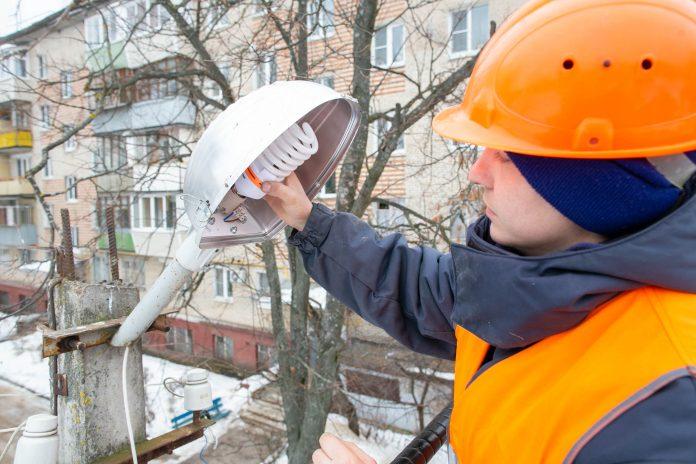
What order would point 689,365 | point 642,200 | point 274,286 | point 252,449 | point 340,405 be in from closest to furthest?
1. point 689,365
2. point 642,200
3. point 274,286
4. point 340,405
5. point 252,449

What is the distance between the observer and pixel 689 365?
2.45ft

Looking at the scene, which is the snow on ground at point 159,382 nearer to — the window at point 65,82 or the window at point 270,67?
the window at point 65,82

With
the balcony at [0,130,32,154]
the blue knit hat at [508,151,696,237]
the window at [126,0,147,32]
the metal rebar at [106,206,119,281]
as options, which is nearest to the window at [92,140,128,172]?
the window at [126,0,147,32]

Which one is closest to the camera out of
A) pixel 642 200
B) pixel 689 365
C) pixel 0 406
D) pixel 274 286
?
pixel 689 365

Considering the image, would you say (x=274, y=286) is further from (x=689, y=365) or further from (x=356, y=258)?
(x=689, y=365)

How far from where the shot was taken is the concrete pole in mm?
1533

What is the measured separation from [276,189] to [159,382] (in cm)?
899

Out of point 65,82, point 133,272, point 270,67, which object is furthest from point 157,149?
point 133,272

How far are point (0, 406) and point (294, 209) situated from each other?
48.9ft

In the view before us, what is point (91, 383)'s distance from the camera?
1.55 m

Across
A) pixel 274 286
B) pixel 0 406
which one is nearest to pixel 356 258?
pixel 274 286

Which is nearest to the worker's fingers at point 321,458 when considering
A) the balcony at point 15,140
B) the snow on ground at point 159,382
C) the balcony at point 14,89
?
the balcony at point 14,89

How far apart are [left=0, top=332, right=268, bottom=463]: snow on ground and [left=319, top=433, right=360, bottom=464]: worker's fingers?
8.19 metres

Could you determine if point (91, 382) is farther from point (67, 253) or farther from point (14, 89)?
point (14, 89)
